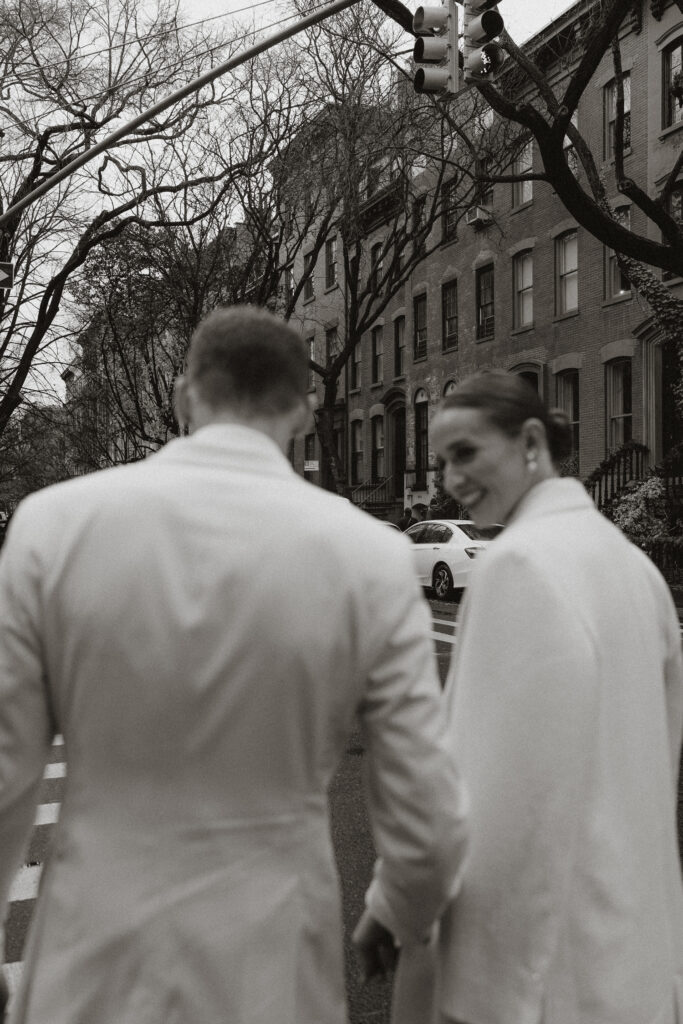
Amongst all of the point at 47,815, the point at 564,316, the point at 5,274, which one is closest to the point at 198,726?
the point at 47,815

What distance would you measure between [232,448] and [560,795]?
3.08 feet

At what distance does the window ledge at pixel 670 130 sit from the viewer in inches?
889

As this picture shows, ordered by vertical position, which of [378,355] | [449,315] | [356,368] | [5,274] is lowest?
[5,274]

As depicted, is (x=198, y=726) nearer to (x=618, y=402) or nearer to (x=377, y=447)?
(x=618, y=402)

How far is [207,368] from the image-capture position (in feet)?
6.49

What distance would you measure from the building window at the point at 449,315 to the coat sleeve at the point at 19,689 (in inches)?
1224

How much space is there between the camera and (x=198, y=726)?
1.76 metres

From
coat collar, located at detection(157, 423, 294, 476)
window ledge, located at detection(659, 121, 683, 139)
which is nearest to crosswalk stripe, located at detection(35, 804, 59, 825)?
coat collar, located at detection(157, 423, 294, 476)

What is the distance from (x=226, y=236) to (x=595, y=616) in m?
24.2

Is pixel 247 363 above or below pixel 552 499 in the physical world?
above

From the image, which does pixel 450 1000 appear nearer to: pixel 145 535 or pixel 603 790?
pixel 603 790

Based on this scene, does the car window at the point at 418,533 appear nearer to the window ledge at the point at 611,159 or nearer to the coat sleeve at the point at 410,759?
the window ledge at the point at 611,159

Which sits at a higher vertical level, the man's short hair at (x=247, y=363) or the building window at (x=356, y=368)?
the building window at (x=356, y=368)

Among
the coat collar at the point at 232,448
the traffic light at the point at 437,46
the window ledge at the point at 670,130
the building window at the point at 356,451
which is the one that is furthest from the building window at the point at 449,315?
the coat collar at the point at 232,448
